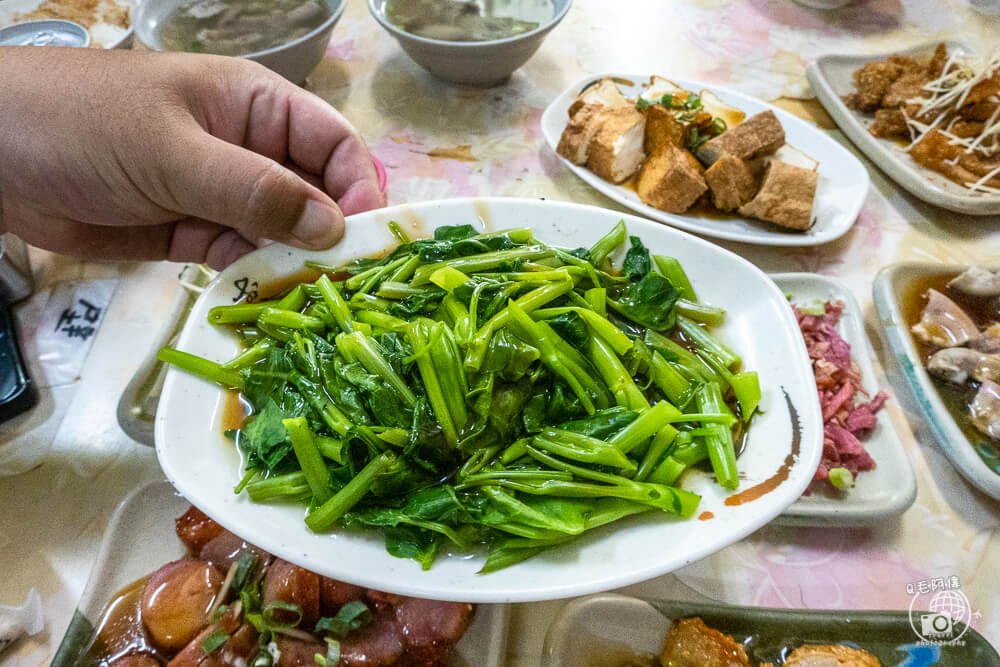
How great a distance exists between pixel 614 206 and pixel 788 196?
68 centimetres

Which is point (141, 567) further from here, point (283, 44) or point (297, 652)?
point (283, 44)

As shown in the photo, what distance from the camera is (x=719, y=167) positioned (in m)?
2.30

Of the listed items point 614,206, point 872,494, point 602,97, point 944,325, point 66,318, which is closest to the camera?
point 872,494

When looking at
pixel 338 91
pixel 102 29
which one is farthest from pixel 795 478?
pixel 102 29

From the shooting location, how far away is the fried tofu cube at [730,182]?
2305 mm

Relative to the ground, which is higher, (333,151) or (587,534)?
(333,151)

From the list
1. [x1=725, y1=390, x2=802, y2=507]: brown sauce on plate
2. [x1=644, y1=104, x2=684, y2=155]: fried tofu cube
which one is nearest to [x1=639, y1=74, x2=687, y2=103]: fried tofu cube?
[x1=644, y1=104, x2=684, y2=155]: fried tofu cube

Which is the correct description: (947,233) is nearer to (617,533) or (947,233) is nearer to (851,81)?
(851,81)

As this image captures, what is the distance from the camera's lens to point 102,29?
2.79 meters

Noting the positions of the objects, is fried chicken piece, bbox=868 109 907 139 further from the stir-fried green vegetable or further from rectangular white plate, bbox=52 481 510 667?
rectangular white plate, bbox=52 481 510 667

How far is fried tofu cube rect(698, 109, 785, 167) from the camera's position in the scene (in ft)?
7.78

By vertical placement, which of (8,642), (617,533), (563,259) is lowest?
(8,642)

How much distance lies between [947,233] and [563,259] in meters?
A: 1.91

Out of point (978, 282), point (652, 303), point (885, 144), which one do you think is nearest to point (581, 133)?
point (652, 303)
